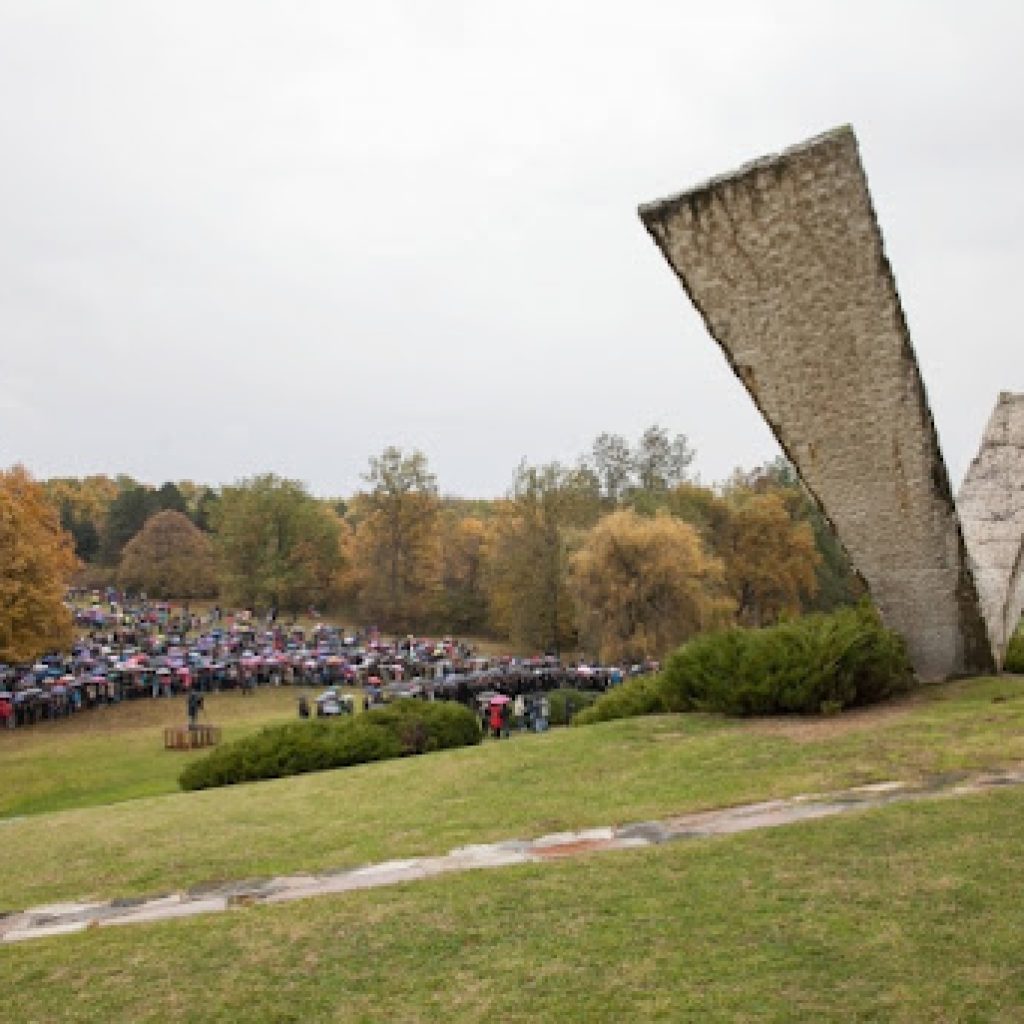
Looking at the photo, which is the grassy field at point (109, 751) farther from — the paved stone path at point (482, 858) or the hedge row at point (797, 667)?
the paved stone path at point (482, 858)

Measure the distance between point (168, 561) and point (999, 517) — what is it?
58545 millimetres

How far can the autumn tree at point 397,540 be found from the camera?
56562 millimetres

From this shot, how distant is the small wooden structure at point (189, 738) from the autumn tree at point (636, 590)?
18.4 m

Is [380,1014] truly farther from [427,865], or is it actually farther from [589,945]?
[427,865]

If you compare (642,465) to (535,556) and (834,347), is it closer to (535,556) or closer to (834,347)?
(535,556)

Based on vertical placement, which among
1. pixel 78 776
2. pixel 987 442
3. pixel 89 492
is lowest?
pixel 78 776

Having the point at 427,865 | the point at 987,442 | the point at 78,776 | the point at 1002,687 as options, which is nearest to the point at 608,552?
the point at 78,776

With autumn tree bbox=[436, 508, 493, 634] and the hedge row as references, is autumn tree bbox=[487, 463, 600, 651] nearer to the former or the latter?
autumn tree bbox=[436, 508, 493, 634]

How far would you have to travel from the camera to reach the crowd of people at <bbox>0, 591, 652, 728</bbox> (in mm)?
29156

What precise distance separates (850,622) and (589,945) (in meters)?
8.07

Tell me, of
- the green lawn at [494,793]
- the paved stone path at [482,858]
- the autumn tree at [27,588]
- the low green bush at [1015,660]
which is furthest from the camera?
the autumn tree at [27,588]

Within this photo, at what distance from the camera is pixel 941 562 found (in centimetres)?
1105

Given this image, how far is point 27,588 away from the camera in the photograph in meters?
31.6

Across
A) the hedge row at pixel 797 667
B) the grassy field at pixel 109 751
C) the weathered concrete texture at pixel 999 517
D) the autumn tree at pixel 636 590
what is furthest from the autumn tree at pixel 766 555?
the hedge row at pixel 797 667
